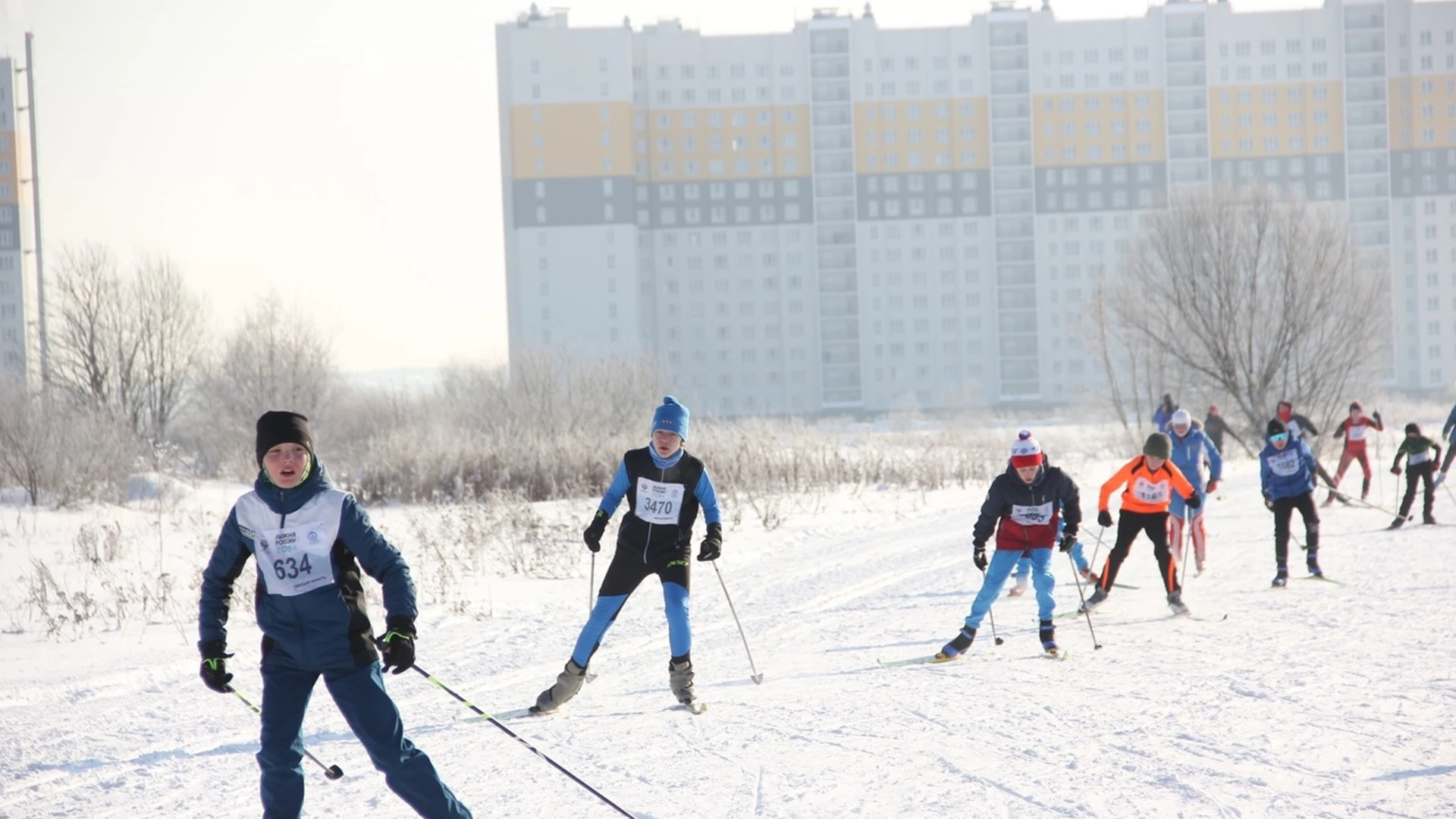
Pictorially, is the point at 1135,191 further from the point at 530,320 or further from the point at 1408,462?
→ the point at 1408,462

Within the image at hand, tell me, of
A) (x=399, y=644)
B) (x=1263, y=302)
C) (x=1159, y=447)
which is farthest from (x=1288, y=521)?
(x=1263, y=302)

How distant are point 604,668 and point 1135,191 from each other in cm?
8270

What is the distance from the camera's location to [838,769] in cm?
584

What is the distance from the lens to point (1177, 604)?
10.2 meters

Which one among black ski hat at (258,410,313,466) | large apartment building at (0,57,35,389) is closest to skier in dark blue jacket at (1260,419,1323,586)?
black ski hat at (258,410,313,466)

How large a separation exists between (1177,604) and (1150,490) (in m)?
0.99

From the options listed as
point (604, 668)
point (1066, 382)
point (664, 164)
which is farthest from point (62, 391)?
point (1066, 382)

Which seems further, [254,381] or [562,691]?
[254,381]

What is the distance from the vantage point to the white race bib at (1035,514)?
8641 millimetres

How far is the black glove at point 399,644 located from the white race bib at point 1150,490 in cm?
Answer: 763

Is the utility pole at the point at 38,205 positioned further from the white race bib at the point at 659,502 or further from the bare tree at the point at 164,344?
the white race bib at the point at 659,502

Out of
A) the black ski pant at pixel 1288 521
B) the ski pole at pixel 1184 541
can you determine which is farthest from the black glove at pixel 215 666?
the black ski pant at pixel 1288 521

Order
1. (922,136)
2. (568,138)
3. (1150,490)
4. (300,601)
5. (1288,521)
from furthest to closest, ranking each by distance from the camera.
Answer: (922,136) < (568,138) < (1288,521) < (1150,490) < (300,601)

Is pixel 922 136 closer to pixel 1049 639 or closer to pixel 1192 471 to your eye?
pixel 1192 471
